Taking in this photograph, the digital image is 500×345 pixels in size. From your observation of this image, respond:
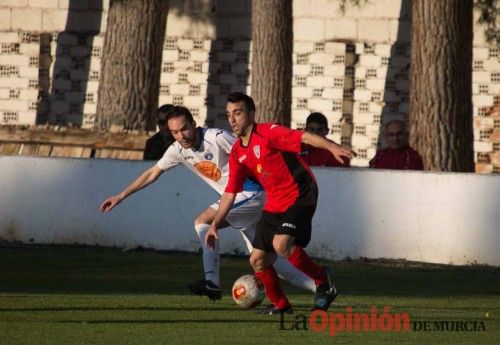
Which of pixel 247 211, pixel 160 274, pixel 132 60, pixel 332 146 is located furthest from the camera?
pixel 132 60

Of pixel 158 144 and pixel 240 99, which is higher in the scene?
pixel 158 144

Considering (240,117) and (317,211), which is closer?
(240,117)

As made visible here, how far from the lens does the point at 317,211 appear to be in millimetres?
19906

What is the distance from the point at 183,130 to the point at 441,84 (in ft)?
31.4

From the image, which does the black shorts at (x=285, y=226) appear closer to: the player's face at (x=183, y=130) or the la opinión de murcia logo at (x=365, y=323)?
the la opinión de murcia logo at (x=365, y=323)

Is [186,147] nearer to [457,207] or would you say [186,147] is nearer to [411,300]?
[411,300]

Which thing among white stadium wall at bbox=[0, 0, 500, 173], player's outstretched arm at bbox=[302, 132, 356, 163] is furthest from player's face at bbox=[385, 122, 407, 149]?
white stadium wall at bbox=[0, 0, 500, 173]

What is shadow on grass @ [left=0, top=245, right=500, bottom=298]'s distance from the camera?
653 inches

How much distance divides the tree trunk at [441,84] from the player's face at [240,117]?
10.4 metres

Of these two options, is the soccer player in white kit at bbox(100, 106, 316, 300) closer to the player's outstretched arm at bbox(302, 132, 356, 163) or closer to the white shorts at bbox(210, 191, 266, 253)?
the white shorts at bbox(210, 191, 266, 253)

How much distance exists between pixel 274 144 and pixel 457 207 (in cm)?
601

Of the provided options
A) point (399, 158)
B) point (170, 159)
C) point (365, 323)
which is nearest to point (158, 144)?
point (399, 158)

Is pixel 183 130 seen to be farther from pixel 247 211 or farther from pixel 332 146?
pixel 332 146

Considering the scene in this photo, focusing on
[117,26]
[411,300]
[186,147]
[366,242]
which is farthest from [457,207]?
[117,26]
